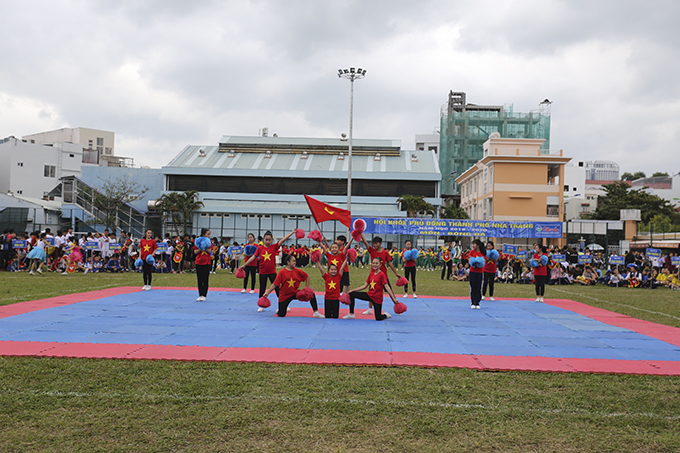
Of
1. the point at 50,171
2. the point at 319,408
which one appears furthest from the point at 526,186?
the point at 50,171

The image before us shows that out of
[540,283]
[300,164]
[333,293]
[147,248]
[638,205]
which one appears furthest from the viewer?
[638,205]

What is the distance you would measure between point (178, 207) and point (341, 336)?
38.5 metres

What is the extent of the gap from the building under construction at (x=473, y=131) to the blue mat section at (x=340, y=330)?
192 ft

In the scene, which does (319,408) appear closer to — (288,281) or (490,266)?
(288,281)

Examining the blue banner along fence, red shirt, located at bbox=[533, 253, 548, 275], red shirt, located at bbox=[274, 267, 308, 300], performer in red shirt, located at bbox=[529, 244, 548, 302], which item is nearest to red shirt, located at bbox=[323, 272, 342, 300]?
red shirt, located at bbox=[274, 267, 308, 300]

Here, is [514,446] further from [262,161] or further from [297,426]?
[262,161]

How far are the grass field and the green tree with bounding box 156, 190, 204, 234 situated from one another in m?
39.0

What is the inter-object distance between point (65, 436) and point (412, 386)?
3.43 metres

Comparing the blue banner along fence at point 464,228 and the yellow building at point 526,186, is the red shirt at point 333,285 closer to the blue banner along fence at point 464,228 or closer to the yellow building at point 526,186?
the blue banner along fence at point 464,228

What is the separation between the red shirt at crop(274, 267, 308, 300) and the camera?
34.1 feet

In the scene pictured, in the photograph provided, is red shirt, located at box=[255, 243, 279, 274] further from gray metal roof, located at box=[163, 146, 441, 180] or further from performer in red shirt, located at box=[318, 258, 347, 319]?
gray metal roof, located at box=[163, 146, 441, 180]

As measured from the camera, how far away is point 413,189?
164 ft

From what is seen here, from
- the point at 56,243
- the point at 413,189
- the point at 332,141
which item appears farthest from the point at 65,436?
the point at 332,141

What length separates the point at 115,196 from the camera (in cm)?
4566
